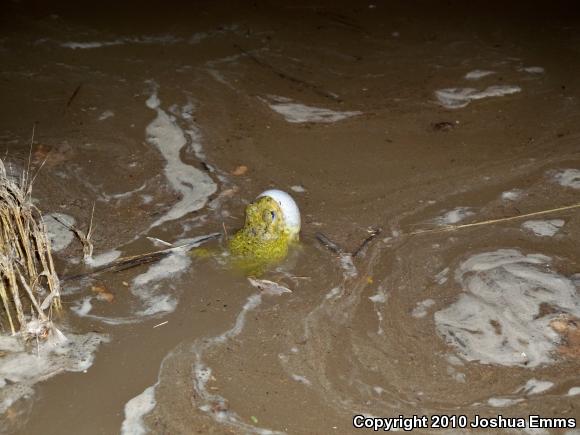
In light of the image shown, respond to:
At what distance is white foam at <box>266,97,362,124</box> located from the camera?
353cm

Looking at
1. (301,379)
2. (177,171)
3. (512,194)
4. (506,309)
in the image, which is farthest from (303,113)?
(301,379)

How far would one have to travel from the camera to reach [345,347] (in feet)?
7.74

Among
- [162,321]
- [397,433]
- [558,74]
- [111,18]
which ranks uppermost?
[111,18]

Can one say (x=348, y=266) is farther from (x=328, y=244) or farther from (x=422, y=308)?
(x=422, y=308)

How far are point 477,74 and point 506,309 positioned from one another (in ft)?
5.91

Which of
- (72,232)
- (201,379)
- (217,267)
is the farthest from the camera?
(72,232)

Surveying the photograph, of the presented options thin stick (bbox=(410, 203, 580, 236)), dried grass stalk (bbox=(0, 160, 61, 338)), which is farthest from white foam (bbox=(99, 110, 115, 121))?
thin stick (bbox=(410, 203, 580, 236))

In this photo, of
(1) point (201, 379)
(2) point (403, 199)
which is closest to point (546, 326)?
(2) point (403, 199)

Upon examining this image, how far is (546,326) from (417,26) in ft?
8.26

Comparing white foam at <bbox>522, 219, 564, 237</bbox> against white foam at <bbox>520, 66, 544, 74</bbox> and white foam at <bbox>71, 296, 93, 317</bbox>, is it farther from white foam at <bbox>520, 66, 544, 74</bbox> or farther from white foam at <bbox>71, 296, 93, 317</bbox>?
white foam at <bbox>71, 296, 93, 317</bbox>

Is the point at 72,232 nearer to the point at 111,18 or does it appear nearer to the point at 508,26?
the point at 111,18

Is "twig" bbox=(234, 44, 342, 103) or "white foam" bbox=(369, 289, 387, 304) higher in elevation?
"twig" bbox=(234, 44, 342, 103)

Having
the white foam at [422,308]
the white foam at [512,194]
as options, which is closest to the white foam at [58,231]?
the white foam at [422,308]

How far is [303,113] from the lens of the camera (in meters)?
3.58
